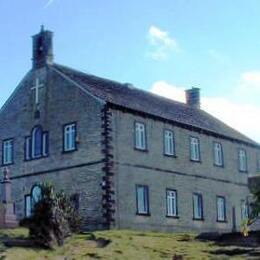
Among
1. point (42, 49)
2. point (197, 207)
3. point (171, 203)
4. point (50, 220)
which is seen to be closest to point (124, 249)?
point (50, 220)

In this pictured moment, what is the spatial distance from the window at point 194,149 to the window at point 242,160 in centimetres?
584

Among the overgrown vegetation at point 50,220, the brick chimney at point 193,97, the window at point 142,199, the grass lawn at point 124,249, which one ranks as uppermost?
the brick chimney at point 193,97

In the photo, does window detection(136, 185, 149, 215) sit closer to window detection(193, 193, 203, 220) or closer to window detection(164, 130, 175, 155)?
window detection(164, 130, 175, 155)

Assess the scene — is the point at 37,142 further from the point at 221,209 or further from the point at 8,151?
the point at 221,209

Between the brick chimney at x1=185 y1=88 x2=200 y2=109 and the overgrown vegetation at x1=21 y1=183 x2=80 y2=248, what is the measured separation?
1021 inches

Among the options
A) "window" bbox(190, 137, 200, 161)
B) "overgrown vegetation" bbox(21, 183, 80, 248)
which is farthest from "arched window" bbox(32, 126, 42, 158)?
"overgrown vegetation" bbox(21, 183, 80, 248)

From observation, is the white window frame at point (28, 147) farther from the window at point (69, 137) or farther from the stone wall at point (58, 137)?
the window at point (69, 137)

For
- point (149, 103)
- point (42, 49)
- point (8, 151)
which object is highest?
point (42, 49)

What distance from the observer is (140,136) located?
128 feet

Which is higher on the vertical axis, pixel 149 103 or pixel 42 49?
pixel 42 49

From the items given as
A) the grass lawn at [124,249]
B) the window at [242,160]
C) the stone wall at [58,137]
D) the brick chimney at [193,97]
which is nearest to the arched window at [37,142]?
the stone wall at [58,137]

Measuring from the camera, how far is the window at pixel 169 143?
41.2m

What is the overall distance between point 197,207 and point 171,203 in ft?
10.6

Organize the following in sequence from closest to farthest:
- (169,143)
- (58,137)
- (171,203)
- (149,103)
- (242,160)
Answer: (58,137)
(171,203)
(169,143)
(149,103)
(242,160)
